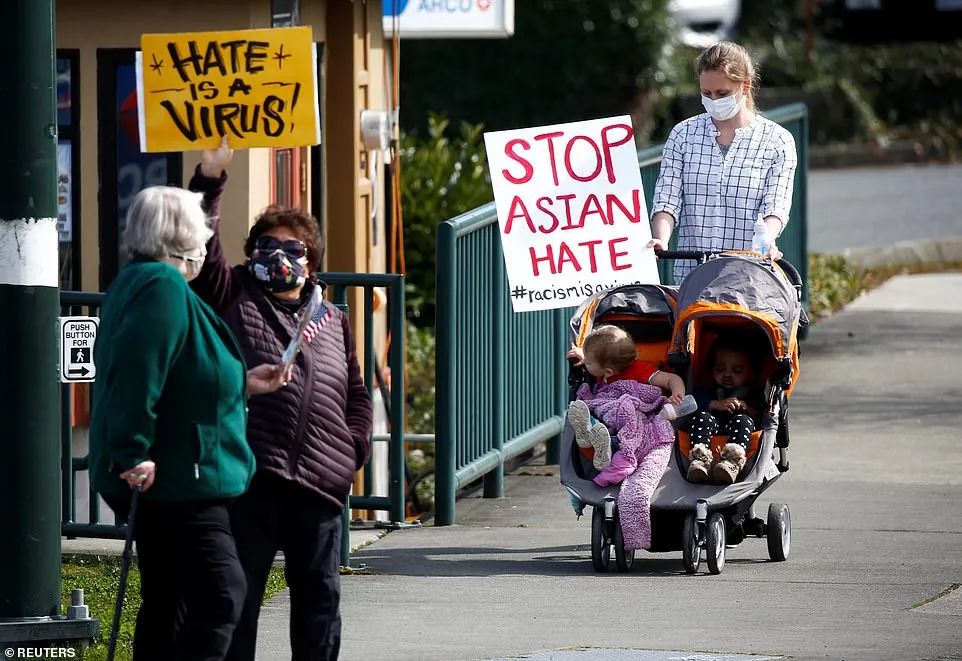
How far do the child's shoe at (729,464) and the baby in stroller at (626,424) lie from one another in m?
0.22

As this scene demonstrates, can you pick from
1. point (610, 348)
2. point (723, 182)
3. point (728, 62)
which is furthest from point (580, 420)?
point (728, 62)

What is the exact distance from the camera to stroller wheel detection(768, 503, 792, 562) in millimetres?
8164

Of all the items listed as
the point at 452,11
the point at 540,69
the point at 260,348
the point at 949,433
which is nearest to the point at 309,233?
the point at 260,348

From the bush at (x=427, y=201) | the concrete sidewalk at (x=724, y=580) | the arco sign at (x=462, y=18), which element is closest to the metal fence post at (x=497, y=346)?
the concrete sidewalk at (x=724, y=580)

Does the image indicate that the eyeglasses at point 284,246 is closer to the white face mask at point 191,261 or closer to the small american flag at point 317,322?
the small american flag at point 317,322

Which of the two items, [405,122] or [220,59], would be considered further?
[405,122]

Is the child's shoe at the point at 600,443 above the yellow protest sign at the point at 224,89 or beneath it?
beneath

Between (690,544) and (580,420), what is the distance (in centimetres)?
62

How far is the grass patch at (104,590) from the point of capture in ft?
22.7

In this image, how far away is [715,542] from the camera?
25.8ft

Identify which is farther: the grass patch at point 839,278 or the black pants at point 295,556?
the grass patch at point 839,278

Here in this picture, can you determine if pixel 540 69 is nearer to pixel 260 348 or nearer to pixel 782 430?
pixel 782 430

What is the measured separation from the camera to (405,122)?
26.6 metres

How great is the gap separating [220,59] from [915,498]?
4.04 m
